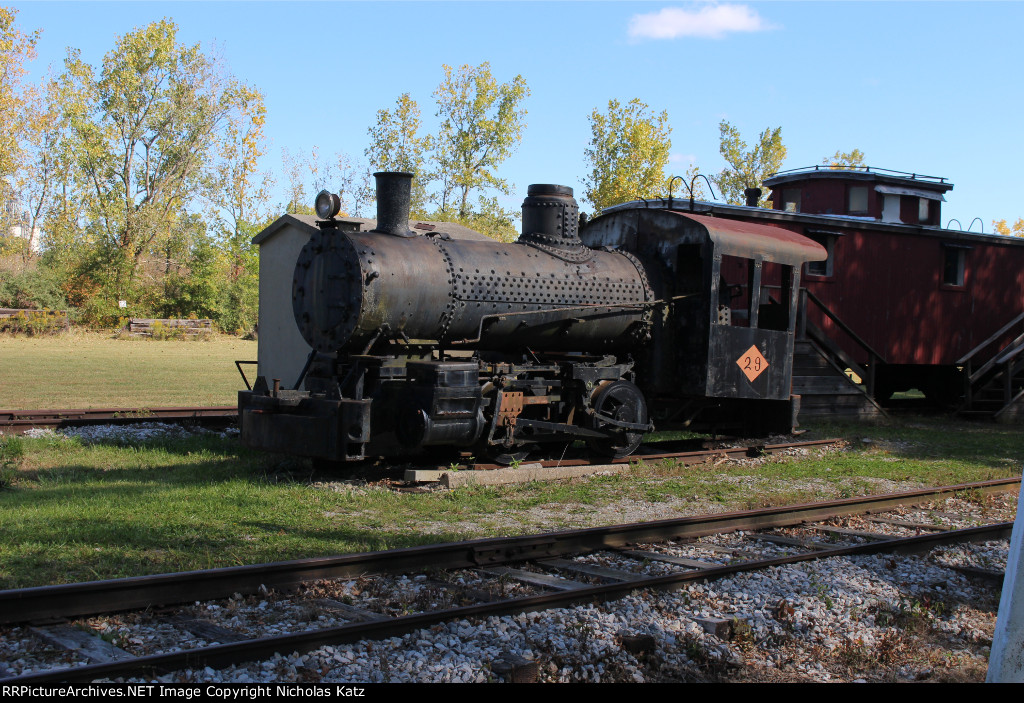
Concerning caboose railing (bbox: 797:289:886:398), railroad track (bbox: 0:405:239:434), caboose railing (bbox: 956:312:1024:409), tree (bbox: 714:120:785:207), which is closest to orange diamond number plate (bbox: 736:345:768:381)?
caboose railing (bbox: 797:289:886:398)

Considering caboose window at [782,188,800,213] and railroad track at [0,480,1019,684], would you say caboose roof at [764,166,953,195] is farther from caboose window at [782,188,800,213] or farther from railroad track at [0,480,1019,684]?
railroad track at [0,480,1019,684]

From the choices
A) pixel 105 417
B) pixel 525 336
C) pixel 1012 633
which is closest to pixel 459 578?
pixel 1012 633

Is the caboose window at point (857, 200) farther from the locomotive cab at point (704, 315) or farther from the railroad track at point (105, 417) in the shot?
the railroad track at point (105, 417)

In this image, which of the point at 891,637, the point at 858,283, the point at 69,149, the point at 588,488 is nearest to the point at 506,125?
the point at 69,149

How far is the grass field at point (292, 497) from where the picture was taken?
6.09m

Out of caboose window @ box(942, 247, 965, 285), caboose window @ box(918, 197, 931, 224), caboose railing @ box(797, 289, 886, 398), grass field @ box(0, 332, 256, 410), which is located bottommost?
grass field @ box(0, 332, 256, 410)

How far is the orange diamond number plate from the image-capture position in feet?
36.4

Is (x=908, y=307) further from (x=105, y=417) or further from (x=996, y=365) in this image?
(x=105, y=417)

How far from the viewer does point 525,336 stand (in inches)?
384

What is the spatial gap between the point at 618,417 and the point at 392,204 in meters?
3.50

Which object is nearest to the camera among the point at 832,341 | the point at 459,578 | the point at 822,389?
the point at 459,578

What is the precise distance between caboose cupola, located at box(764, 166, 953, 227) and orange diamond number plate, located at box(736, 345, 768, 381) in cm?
1115

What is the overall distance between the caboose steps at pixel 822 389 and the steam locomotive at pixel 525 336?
4.93 feet

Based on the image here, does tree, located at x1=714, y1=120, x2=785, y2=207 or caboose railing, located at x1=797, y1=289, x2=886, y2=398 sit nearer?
caboose railing, located at x1=797, y1=289, x2=886, y2=398
